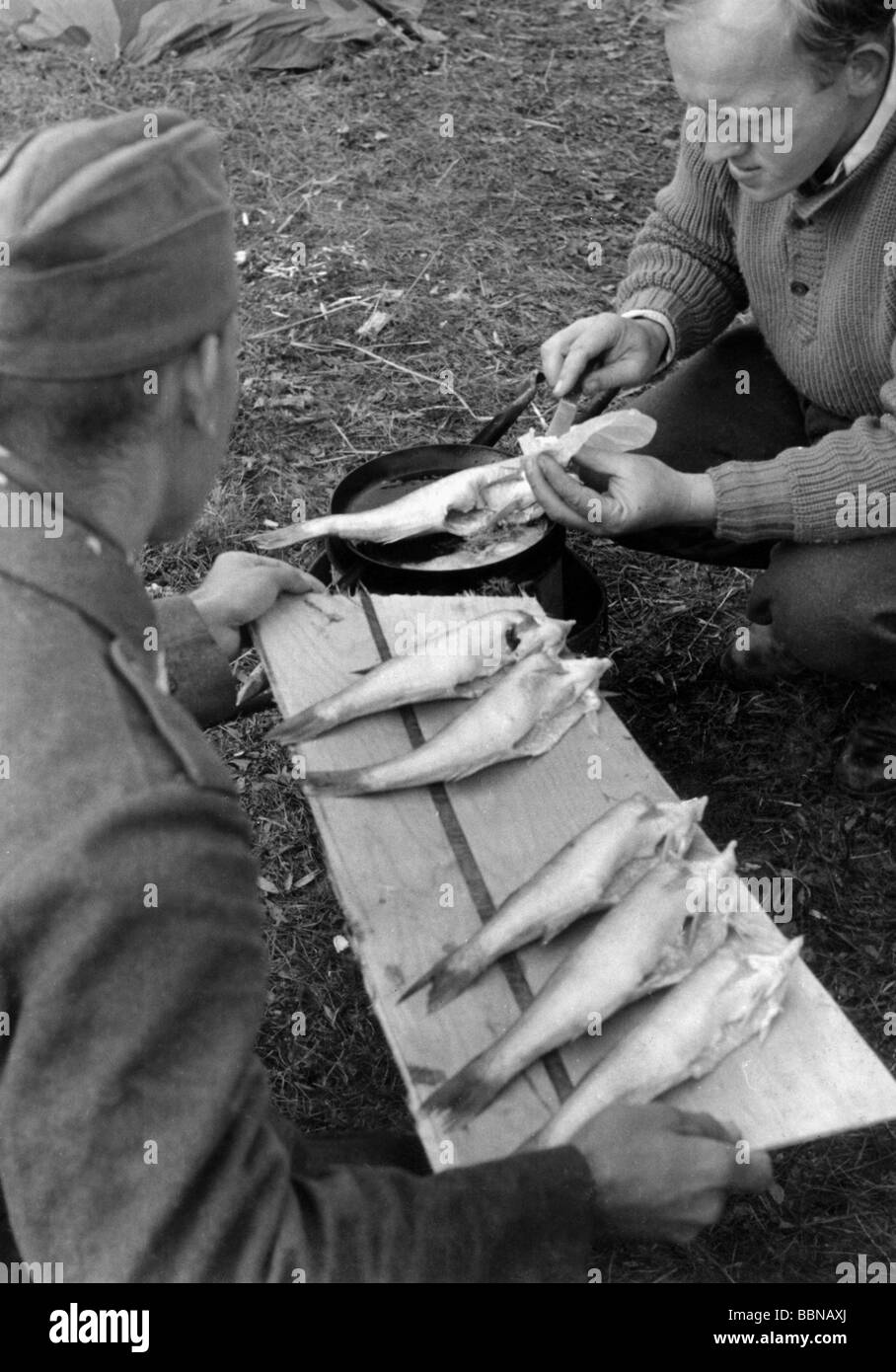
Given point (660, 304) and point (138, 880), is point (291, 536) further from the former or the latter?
point (138, 880)

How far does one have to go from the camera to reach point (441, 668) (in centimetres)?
287

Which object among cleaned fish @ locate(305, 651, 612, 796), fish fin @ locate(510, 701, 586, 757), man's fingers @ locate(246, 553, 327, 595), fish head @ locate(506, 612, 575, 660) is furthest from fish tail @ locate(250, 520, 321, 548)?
fish fin @ locate(510, 701, 586, 757)

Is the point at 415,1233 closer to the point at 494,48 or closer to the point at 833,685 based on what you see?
the point at 833,685

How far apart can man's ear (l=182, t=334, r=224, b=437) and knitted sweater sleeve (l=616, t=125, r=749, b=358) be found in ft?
7.63

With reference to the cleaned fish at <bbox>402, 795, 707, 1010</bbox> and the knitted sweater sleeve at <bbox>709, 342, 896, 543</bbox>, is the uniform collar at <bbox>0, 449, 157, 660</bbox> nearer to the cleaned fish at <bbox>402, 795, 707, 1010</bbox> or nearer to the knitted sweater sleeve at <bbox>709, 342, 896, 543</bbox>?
the cleaned fish at <bbox>402, 795, 707, 1010</bbox>

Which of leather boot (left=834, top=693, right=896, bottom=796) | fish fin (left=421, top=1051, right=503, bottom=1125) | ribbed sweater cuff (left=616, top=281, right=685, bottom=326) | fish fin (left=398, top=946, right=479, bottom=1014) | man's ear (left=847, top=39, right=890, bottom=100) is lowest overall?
leather boot (left=834, top=693, right=896, bottom=796)

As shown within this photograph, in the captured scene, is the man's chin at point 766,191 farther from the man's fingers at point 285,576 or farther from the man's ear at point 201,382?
the man's ear at point 201,382

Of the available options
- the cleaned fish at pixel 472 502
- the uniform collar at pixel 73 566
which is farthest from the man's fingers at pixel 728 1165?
the cleaned fish at pixel 472 502

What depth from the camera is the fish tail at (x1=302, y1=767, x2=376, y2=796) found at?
2.65 m

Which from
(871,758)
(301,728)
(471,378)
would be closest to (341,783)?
(301,728)

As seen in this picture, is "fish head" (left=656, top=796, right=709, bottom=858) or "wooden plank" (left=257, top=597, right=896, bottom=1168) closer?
"wooden plank" (left=257, top=597, right=896, bottom=1168)

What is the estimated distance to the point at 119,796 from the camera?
1.54m

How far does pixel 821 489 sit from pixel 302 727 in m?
1.39
